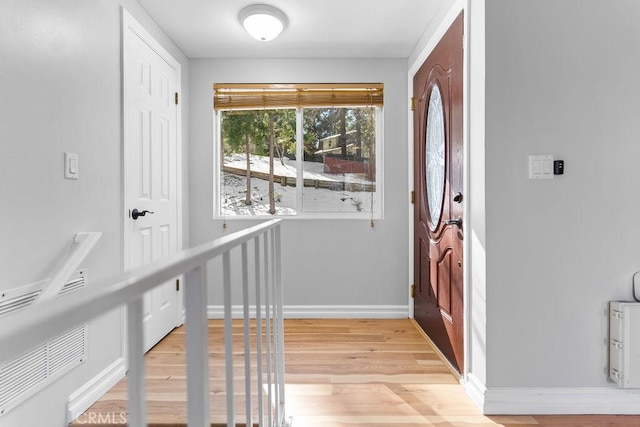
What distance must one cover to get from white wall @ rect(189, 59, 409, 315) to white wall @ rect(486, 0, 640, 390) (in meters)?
1.41

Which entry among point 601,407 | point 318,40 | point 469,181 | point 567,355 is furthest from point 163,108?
point 601,407

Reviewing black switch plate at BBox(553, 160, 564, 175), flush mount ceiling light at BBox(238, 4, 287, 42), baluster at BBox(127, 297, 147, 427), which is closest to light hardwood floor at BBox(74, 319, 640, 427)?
black switch plate at BBox(553, 160, 564, 175)

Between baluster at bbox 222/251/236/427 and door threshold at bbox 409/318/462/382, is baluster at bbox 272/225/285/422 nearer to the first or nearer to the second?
baluster at bbox 222/251/236/427

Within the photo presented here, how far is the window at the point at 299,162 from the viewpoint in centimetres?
320

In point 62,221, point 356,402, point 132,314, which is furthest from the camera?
point 356,402

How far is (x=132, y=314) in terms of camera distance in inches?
16.5

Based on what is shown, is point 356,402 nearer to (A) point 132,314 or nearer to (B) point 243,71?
(A) point 132,314

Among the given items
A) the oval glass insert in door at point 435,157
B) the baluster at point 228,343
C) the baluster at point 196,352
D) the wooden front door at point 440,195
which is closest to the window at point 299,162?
the wooden front door at point 440,195

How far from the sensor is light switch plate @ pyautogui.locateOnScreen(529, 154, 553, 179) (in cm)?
171

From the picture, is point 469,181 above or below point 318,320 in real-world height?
above

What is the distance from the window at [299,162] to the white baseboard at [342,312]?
2.51 ft

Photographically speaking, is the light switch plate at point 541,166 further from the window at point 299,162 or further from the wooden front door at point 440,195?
the window at point 299,162

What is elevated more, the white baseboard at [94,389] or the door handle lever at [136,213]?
the door handle lever at [136,213]

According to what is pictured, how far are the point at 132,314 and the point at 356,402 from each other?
1.69 m
